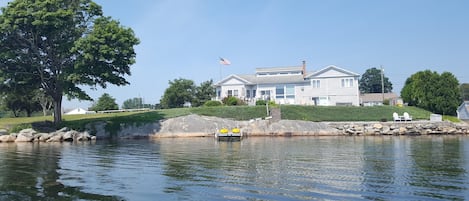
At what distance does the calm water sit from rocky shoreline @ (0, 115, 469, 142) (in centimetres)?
2074

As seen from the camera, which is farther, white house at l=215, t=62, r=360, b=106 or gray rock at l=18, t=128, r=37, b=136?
white house at l=215, t=62, r=360, b=106

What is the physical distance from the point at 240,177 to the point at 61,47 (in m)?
32.6

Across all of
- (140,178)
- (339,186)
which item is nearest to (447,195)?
(339,186)

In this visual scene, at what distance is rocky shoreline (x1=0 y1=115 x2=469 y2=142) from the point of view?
44969 mm

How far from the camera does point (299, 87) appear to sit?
66.2 meters

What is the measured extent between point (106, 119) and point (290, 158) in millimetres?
29596

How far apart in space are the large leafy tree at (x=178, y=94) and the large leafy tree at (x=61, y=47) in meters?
26.6

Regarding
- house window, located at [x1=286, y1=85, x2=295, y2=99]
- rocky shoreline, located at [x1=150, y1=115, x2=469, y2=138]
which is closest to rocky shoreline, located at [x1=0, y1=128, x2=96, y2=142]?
rocky shoreline, located at [x1=150, y1=115, x2=469, y2=138]

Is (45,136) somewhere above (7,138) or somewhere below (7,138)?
above

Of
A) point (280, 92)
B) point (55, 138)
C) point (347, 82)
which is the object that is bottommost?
point (55, 138)

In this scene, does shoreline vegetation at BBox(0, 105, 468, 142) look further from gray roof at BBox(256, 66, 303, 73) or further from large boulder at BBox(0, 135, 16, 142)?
gray roof at BBox(256, 66, 303, 73)

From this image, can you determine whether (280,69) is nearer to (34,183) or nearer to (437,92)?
(437,92)

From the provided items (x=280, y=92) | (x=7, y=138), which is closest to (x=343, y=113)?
(x=280, y=92)

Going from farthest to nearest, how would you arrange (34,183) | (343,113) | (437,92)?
(437,92) → (343,113) → (34,183)
